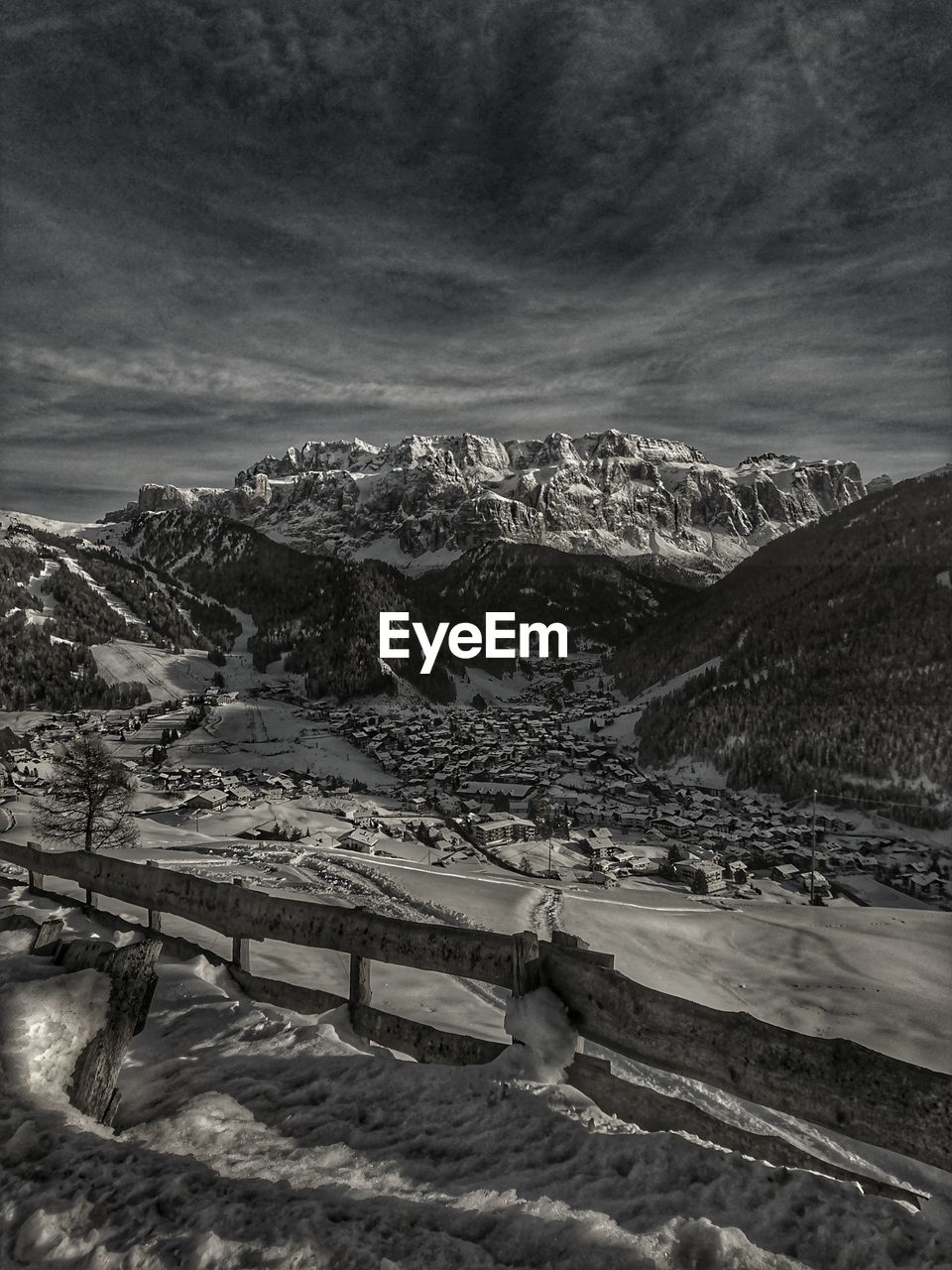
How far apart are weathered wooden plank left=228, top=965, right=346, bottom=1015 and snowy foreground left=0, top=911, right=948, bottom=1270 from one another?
1.06 meters

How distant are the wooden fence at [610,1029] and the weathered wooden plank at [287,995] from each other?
0.01 meters

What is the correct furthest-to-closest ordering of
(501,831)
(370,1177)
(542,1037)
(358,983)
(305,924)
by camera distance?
(501,831) < (305,924) < (358,983) < (542,1037) < (370,1177)

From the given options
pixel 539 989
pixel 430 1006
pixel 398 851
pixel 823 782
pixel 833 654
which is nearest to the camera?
pixel 539 989

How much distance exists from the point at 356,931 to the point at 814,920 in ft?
126

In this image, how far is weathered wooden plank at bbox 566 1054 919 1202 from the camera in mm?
3779

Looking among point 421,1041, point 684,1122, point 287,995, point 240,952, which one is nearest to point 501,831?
point 240,952

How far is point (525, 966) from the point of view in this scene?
452 centimetres

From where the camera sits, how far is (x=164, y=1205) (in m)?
2.89

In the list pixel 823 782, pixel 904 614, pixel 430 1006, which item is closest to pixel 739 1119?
pixel 430 1006

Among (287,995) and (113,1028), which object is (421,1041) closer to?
(287,995)

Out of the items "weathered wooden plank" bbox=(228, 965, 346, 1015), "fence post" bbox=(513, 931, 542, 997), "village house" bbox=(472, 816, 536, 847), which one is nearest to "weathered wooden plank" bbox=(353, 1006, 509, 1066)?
"weathered wooden plank" bbox=(228, 965, 346, 1015)

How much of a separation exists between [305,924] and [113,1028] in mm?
1989

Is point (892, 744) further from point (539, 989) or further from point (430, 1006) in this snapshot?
point (539, 989)

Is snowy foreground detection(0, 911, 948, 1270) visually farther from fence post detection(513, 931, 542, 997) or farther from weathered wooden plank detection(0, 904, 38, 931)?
weathered wooden plank detection(0, 904, 38, 931)
